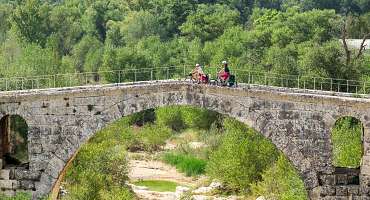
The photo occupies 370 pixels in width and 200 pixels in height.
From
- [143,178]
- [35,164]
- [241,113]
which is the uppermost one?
[241,113]

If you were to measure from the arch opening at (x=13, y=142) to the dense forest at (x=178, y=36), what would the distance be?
12.8m

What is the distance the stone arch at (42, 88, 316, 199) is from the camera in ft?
124

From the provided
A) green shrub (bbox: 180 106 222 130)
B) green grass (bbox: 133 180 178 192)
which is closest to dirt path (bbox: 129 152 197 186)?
green grass (bbox: 133 180 178 192)

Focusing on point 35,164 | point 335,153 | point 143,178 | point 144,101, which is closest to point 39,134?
point 35,164

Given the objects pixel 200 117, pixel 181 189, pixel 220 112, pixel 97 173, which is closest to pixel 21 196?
pixel 97 173

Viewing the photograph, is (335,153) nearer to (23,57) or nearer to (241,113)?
(241,113)

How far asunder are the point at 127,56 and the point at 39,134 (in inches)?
1635

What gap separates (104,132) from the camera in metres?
56.3

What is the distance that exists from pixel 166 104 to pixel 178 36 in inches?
2187

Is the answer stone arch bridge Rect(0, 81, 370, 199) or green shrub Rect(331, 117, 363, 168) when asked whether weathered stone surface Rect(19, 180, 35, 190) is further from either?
green shrub Rect(331, 117, 363, 168)

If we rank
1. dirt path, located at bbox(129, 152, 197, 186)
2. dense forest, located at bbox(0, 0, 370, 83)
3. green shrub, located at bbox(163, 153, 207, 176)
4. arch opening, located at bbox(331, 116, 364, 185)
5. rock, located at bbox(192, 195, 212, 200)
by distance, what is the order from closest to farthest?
arch opening, located at bbox(331, 116, 364, 185), rock, located at bbox(192, 195, 212, 200), dirt path, located at bbox(129, 152, 197, 186), green shrub, located at bbox(163, 153, 207, 176), dense forest, located at bbox(0, 0, 370, 83)

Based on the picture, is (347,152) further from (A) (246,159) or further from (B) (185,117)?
(B) (185,117)

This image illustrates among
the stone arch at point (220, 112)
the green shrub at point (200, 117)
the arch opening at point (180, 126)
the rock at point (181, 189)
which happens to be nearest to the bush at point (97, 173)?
the arch opening at point (180, 126)

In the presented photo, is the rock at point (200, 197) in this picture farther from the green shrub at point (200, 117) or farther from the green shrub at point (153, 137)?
the green shrub at point (200, 117)
